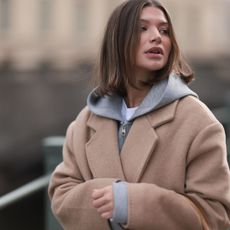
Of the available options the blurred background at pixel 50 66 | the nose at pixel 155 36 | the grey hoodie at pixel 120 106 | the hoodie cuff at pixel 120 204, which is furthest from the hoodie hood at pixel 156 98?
the blurred background at pixel 50 66

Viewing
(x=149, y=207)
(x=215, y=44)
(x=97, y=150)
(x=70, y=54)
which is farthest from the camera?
(x=215, y=44)

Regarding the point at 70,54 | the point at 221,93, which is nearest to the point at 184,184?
the point at 221,93

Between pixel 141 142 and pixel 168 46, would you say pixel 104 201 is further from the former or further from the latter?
pixel 168 46

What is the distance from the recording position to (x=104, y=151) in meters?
3.05

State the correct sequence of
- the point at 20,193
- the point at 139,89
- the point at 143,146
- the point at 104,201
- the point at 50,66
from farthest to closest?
the point at 50,66 < the point at 20,193 < the point at 139,89 < the point at 143,146 < the point at 104,201

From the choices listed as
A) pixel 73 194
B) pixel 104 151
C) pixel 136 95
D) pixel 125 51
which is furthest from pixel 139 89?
pixel 73 194

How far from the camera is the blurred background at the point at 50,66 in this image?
1719cm

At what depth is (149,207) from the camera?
2887mm

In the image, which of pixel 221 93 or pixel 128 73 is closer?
pixel 128 73

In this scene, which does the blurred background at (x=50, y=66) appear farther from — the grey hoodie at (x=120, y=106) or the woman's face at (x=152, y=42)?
the woman's face at (x=152, y=42)

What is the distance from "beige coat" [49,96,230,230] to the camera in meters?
2.89

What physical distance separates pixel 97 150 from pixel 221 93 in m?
24.0

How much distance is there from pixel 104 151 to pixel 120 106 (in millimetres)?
195

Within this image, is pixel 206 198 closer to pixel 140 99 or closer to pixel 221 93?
pixel 140 99
